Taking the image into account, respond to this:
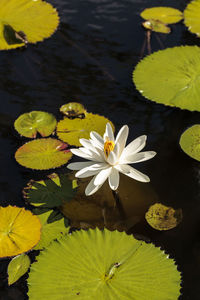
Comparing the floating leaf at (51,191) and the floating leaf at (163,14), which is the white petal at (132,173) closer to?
the floating leaf at (51,191)

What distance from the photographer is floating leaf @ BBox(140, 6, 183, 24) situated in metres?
4.71

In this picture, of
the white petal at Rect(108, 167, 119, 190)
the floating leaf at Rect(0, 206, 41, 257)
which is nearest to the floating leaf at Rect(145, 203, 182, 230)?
the white petal at Rect(108, 167, 119, 190)

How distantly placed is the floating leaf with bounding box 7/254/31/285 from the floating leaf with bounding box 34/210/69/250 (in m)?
0.10

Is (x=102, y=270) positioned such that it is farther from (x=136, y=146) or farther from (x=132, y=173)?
(x=136, y=146)

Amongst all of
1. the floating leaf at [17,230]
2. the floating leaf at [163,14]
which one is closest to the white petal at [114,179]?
the floating leaf at [17,230]

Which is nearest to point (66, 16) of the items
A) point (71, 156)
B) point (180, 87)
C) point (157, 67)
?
point (157, 67)

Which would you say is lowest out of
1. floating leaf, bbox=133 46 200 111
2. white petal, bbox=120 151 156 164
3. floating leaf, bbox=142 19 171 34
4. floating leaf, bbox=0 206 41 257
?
floating leaf, bbox=0 206 41 257

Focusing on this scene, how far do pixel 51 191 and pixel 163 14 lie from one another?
297 cm

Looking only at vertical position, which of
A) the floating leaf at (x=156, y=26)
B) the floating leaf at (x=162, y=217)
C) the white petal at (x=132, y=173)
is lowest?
the floating leaf at (x=162, y=217)

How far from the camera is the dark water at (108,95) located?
273cm

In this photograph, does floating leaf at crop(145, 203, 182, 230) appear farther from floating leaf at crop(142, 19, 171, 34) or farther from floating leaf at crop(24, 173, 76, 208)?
floating leaf at crop(142, 19, 171, 34)

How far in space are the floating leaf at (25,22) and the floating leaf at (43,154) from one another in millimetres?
1648

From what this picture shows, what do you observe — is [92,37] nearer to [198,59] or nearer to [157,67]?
[157,67]

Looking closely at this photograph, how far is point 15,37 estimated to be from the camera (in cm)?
438
